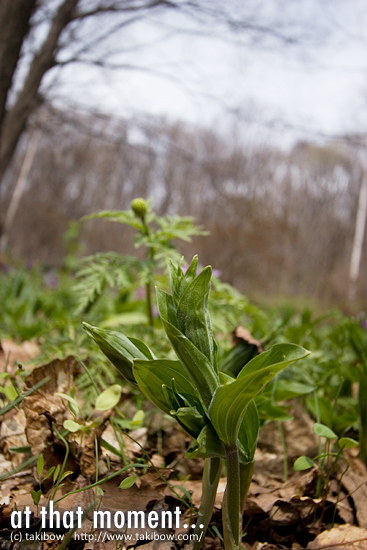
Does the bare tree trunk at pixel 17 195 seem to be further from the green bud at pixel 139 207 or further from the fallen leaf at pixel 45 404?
the fallen leaf at pixel 45 404

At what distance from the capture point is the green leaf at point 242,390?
0.56 meters

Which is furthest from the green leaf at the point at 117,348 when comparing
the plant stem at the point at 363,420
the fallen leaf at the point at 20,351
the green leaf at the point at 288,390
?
the fallen leaf at the point at 20,351

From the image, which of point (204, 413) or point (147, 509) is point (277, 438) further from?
point (204, 413)

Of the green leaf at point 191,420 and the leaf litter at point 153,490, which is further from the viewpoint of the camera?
the leaf litter at point 153,490

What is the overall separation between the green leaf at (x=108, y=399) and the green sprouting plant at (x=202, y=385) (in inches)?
7.7

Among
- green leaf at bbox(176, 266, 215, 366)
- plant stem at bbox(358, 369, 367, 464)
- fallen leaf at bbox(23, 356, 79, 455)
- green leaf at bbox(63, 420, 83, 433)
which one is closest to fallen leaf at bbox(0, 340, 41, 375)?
fallen leaf at bbox(23, 356, 79, 455)

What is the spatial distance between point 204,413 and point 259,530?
1.15ft

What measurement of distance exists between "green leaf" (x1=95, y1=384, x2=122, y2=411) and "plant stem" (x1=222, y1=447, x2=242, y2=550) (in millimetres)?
329

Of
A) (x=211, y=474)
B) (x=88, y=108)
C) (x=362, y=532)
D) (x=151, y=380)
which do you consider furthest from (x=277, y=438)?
(x=88, y=108)

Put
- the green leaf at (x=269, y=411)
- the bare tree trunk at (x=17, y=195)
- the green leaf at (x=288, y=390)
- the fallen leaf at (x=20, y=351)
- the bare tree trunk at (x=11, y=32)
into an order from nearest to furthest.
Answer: the green leaf at (x=269, y=411) → the green leaf at (x=288, y=390) → the fallen leaf at (x=20, y=351) → the bare tree trunk at (x=11, y=32) → the bare tree trunk at (x=17, y=195)

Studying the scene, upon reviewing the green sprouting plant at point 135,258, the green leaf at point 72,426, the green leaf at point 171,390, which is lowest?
the green leaf at point 72,426

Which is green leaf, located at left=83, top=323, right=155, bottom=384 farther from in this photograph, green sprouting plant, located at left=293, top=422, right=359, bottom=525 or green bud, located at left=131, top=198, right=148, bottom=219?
green bud, located at left=131, top=198, right=148, bottom=219

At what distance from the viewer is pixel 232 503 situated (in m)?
0.64

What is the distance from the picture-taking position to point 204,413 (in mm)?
683
